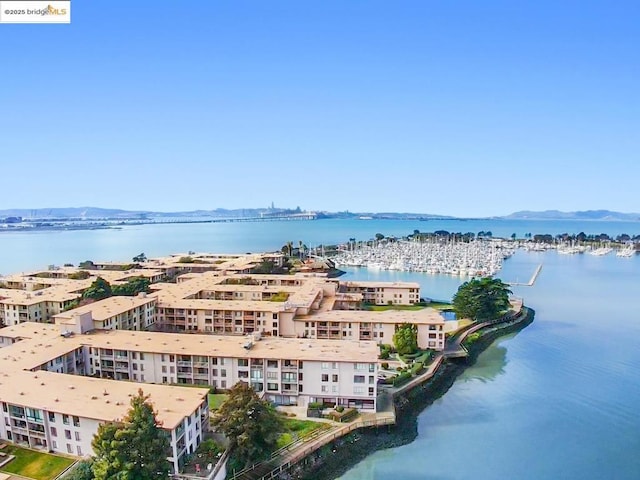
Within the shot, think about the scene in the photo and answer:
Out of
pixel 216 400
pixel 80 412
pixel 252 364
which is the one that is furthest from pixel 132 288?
pixel 80 412

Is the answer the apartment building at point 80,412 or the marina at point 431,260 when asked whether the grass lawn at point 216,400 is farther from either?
the marina at point 431,260

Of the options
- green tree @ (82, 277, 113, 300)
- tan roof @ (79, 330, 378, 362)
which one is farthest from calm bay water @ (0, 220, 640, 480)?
green tree @ (82, 277, 113, 300)

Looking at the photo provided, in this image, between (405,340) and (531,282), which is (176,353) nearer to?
(405,340)

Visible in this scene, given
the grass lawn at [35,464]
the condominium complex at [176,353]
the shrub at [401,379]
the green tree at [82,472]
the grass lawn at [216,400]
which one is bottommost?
the shrub at [401,379]

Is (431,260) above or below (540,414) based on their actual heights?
above

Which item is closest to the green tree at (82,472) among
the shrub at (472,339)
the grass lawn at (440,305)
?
the shrub at (472,339)

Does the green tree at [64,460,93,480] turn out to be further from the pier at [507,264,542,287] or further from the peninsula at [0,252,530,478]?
the pier at [507,264,542,287]
